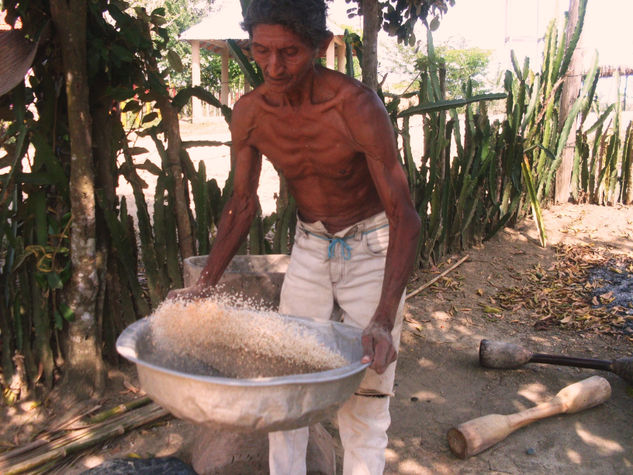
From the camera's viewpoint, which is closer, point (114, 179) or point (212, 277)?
point (212, 277)

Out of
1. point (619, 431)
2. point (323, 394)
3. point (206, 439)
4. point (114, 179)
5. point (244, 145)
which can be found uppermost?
point (244, 145)

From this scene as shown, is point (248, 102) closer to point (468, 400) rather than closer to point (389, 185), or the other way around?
point (389, 185)

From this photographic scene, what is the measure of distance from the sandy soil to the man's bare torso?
1076 mm

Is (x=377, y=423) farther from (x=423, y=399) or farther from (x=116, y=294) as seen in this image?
(x=116, y=294)

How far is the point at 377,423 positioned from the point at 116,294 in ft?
4.85

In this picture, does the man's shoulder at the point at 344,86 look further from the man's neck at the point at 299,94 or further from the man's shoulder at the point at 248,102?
the man's shoulder at the point at 248,102

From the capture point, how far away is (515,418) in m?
2.37

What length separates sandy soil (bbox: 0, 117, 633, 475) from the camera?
2.27m

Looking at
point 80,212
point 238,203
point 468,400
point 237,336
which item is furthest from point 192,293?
point 468,400

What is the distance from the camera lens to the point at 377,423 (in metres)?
1.75

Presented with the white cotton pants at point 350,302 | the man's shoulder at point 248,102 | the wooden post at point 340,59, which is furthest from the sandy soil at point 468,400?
the wooden post at point 340,59

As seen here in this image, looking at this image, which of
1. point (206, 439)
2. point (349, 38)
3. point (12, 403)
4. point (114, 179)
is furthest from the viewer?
point (349, 38)

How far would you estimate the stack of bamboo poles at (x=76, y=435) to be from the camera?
6.96 feet

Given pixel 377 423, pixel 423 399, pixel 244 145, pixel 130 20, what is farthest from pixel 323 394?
pixel 130 20
